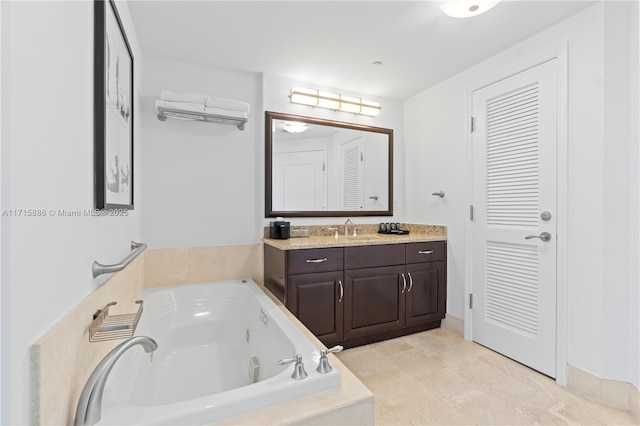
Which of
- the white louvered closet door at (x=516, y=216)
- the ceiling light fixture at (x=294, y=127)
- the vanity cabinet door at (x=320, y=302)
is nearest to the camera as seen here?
the white louvered closet door at (x=516, y=216)

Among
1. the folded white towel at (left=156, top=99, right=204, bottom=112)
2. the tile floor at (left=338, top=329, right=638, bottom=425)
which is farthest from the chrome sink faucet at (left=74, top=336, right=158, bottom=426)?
the folded white towel at (left=156, top=99, right=204, bottom=112)

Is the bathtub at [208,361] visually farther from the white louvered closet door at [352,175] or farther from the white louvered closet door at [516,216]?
the white louvered closet door at [516,216]

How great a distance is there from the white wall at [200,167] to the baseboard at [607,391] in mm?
2415

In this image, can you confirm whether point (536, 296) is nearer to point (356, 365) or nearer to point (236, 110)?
point (356, 365)

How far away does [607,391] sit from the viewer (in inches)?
65.7

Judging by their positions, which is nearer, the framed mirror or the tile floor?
the tile floor

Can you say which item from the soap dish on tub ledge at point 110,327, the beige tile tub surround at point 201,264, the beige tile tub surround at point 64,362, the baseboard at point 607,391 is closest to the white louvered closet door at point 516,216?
the baseboard at point 607,391

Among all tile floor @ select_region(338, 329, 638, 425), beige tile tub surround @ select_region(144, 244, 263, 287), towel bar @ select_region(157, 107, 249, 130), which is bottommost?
tile floor @ select_region(338, 329, 638, 425)

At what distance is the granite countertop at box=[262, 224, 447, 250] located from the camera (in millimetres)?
2258

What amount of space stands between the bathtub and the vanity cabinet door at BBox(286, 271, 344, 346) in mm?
228

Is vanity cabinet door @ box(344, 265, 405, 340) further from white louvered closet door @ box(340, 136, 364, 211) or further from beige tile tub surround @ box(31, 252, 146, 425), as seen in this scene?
beige tile tub surround @ box(31, 252, 146, 425)

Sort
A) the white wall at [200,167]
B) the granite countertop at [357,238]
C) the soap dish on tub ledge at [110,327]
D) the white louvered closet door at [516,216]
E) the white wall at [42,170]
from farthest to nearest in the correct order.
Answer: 1. the white wall at [200,167]
2. the granite countertop at [357,238]
3. the white louvered closet door at [516,216]
4. the soap dish on tub ledge at [110,327]
5. the white wall at [42,170]

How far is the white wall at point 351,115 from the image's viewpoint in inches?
106

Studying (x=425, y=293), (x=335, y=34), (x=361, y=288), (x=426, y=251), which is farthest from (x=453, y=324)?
(x=335, y=34)
